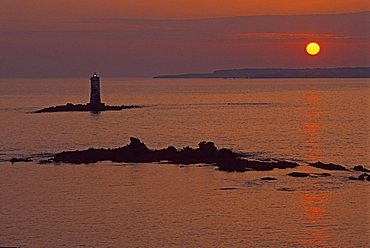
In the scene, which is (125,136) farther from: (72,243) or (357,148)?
(72,243)

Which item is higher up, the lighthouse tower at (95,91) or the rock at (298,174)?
the lighthouse tower at (95,91)

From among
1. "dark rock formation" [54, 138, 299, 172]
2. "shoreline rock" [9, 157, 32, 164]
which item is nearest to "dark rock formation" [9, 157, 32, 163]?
"shoreline rock" [9, 157, 32, 164]

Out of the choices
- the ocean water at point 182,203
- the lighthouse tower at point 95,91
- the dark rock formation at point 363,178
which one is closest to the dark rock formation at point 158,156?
the ocean water at point 182,203

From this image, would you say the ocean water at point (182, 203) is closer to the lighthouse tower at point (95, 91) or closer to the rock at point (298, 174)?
the rock at point (298, 174)

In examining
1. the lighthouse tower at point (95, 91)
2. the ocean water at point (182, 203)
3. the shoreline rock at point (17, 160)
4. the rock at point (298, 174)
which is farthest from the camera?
the lighthouse tower at point (95, 91)

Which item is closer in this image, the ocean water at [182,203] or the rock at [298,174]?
the ocean water at [182,203]

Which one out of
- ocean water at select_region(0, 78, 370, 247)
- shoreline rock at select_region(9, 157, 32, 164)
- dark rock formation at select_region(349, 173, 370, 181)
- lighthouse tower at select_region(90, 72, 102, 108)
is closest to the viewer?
ocean water at select_region(0, 78, 370, 247)

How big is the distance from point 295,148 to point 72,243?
1462 inches

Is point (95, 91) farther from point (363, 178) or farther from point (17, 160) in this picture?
point (363, 178)

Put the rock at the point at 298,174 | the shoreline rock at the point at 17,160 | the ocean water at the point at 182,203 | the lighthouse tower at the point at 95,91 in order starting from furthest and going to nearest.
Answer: the lighthouse tower at the point at 95,91 → the shoreline rock at the point at 17,160 → the rock at the point at 298,174 → the ocean water at the point at 182,203

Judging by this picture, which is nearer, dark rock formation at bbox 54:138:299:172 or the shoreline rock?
dark rock formation at bbox 54:138:299:172

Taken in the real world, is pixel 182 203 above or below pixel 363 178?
below

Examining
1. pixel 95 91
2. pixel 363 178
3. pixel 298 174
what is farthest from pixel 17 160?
pixel 95 91

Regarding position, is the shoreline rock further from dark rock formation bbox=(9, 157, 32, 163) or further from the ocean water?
the ocean water
